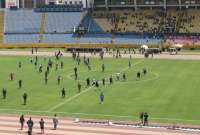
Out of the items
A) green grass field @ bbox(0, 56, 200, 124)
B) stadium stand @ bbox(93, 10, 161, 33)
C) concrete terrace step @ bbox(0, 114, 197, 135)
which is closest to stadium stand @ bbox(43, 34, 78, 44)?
stadium stand @ bbox(93, 10, 161, 33)

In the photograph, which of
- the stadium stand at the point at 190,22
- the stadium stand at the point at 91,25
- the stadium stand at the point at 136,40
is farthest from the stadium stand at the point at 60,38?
the stadium stand at the point at 190,22

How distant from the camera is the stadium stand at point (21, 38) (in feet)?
353

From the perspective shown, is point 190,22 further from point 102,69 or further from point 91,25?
point 102,69

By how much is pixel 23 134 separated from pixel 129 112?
34.7ft

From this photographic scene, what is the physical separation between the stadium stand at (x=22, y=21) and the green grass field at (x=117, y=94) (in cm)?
4013

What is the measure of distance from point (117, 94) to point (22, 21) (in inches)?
2673

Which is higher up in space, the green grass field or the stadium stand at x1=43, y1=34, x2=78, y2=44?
the stadium stand at x1=43, y1=34, x2=78, y2=44

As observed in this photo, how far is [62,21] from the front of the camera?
11262 cm

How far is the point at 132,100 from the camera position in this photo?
47.0 meters

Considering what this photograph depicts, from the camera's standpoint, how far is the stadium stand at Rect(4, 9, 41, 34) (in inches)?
4392

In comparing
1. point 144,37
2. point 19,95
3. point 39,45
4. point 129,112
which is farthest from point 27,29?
point 129,112

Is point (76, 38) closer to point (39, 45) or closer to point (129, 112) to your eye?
point (39, 45)

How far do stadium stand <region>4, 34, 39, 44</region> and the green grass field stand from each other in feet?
117

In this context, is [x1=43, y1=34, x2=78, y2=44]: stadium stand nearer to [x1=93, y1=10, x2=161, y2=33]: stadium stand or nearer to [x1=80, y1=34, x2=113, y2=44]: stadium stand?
[x1=80, y1=34, x2=113, y2=44]: stadium stand
